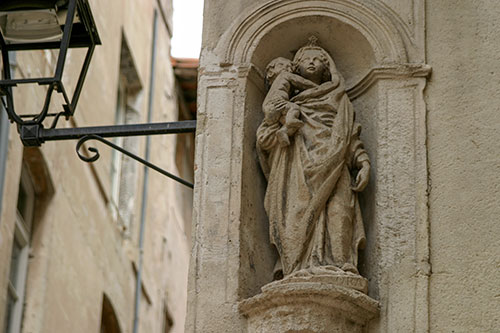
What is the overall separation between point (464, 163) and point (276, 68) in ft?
3.68

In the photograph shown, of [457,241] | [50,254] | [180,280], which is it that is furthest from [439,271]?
[180,280]

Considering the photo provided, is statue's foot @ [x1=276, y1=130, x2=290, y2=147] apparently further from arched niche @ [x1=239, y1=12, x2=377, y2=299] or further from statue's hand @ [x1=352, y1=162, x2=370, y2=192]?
statue's hand @ [x1=352, y1=162, x2=370, y2=192]

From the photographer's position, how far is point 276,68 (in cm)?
763

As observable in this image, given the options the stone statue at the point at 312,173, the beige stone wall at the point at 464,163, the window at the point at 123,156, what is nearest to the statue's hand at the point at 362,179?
the stone statue at the point at 312,173

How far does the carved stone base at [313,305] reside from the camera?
262 inches

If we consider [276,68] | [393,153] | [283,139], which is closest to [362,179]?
[393,153]

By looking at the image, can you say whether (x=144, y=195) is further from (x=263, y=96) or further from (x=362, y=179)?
(x=362, y=179)

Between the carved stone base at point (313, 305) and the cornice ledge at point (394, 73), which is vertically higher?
the cornice ledge at point (394, 73)

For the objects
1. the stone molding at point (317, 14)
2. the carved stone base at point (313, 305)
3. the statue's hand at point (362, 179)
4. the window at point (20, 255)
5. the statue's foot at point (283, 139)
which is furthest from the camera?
the window at point (20, 255)

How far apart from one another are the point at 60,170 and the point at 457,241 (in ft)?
26.3

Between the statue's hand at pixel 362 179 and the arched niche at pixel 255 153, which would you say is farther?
the statue's hand at pixel 362 179

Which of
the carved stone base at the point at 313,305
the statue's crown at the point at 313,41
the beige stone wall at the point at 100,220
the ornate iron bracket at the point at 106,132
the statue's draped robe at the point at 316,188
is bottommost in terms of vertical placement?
the carved stone base at the point at 313,305

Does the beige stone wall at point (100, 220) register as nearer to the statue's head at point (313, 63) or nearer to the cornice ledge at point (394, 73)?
the statue's head at point (313, 63)

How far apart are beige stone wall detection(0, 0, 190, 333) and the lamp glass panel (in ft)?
14.0
